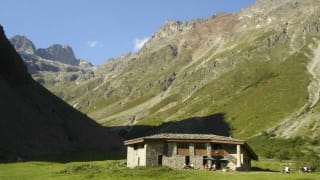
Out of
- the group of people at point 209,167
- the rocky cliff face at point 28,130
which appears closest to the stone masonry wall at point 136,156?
the group of people at point 209,167

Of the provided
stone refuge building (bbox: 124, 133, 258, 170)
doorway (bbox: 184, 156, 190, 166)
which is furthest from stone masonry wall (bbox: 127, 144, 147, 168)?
doorway (bbox: 184, 156, 190, 166)

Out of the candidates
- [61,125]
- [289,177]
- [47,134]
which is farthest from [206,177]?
[61,125]

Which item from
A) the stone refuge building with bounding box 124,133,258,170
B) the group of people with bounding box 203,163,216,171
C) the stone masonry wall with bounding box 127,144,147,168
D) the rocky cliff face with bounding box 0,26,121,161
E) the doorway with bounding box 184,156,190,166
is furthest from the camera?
the rocky cliff face with bounding box 0,26,121,161

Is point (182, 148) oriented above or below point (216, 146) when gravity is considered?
below

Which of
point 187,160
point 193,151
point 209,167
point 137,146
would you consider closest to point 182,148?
point 193,151

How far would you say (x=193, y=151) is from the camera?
321ft

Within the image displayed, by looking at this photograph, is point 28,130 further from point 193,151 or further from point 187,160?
point 193,151

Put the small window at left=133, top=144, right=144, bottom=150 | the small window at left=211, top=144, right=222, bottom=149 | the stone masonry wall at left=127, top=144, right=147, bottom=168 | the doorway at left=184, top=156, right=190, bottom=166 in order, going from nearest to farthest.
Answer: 1. the doorway at left=184, top=156, right=190, bottom=166
2. the small window at left=211, top=144, right=222, bottom=149
3. the stone masonry wall at left=127, top=144, right=147, bottom=168
4. the small window at left=133, top=144, right=144, bottom=150

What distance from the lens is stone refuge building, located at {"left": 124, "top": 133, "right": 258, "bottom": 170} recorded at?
96.8 m

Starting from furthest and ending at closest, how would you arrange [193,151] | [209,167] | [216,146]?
[216,146] < [193,151] < [209,167]

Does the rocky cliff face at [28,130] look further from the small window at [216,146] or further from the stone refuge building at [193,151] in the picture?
the small window at [216,146]

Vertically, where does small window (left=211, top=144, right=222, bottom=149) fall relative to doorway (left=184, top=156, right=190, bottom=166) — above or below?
above

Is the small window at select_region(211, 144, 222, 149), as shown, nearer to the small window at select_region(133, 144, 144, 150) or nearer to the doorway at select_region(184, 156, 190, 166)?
the doorway at select_region(184, 156, 190, 166)

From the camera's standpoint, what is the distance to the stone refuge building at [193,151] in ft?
317
